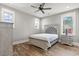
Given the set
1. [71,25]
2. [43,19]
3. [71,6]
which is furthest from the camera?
[43,19]

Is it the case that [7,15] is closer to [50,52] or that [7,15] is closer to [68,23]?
[50,52]

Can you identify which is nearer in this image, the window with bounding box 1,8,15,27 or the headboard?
the window with bounding box 1,8,15,27

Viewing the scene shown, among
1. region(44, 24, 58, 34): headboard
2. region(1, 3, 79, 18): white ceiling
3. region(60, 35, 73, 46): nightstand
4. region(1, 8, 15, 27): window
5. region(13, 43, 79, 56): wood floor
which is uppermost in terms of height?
region(1, 3, 79, 18): white ceiling

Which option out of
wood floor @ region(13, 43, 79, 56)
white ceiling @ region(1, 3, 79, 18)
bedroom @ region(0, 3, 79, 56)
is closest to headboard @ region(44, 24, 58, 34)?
bedroom @ region(0, 3, 79, 56)

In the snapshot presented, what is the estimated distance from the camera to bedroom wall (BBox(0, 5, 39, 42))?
146cm

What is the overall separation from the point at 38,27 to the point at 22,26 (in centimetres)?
37

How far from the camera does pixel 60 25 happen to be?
160 centimetres

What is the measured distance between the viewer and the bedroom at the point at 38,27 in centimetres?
138

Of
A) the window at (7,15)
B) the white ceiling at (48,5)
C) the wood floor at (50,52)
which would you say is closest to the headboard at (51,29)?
the white ceiling at (48,5)

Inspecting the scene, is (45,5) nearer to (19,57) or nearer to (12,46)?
(12,46)

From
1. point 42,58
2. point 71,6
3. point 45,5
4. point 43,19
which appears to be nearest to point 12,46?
point 42,58

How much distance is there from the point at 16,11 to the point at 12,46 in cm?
73

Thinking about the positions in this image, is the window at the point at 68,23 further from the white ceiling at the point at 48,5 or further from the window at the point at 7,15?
the window at the point at 7,15

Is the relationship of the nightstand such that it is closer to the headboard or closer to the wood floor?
the wood floor
